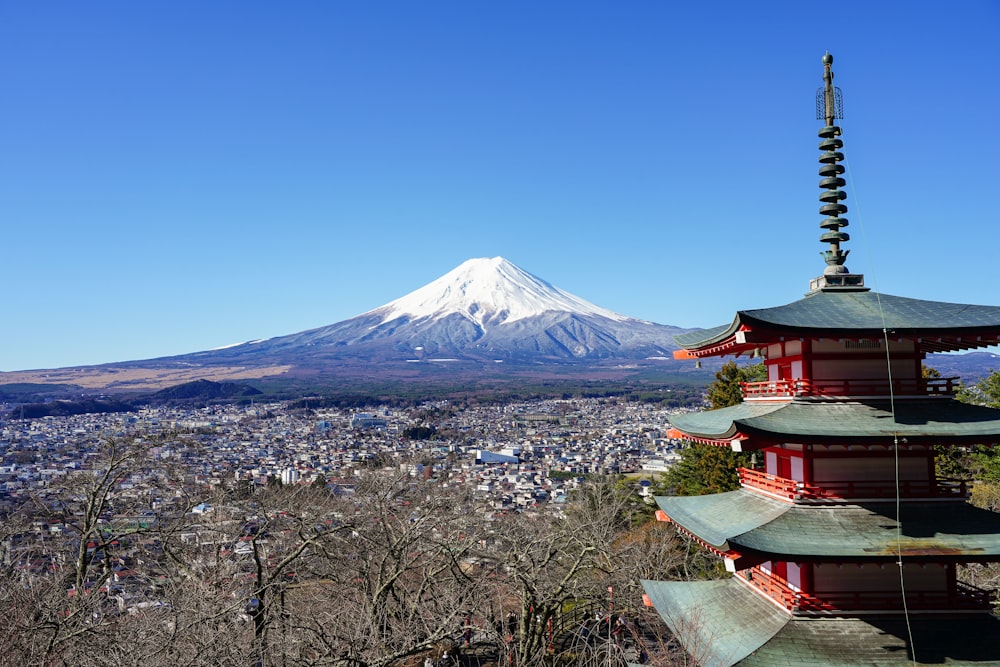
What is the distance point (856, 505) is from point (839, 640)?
5.41 feet

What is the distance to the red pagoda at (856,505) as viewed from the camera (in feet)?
29.9

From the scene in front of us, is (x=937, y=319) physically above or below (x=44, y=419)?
above

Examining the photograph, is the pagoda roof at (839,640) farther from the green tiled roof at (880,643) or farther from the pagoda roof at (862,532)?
the pagoda roof at (862,532)

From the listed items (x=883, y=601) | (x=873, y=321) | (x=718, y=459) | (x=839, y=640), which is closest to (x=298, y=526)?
(x=839, y=640)

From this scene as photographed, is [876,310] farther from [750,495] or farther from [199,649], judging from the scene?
[199,649]

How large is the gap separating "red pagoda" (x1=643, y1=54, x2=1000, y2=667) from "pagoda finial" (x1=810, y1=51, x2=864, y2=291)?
0.14 feet

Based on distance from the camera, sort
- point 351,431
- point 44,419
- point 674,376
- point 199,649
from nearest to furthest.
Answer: point 199,649, point 351,431, point 44,419, point 674,376

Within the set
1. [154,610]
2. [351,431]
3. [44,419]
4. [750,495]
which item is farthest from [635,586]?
[44,419]

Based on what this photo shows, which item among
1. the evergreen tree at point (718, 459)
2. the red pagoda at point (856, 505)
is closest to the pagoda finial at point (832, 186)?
the red pagoda at point (856, 505)

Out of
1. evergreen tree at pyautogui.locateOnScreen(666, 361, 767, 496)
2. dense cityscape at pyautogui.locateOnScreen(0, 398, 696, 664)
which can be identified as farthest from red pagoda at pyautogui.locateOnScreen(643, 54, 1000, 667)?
evergreen tree at pyautogui.locateOnScreen(666, 361, 767, 496)

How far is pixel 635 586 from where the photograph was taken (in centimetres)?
1856

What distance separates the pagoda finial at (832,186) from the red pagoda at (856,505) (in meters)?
0.04

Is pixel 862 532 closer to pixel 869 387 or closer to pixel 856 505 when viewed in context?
pixel 856 505

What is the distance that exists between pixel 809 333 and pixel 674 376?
17973cm
